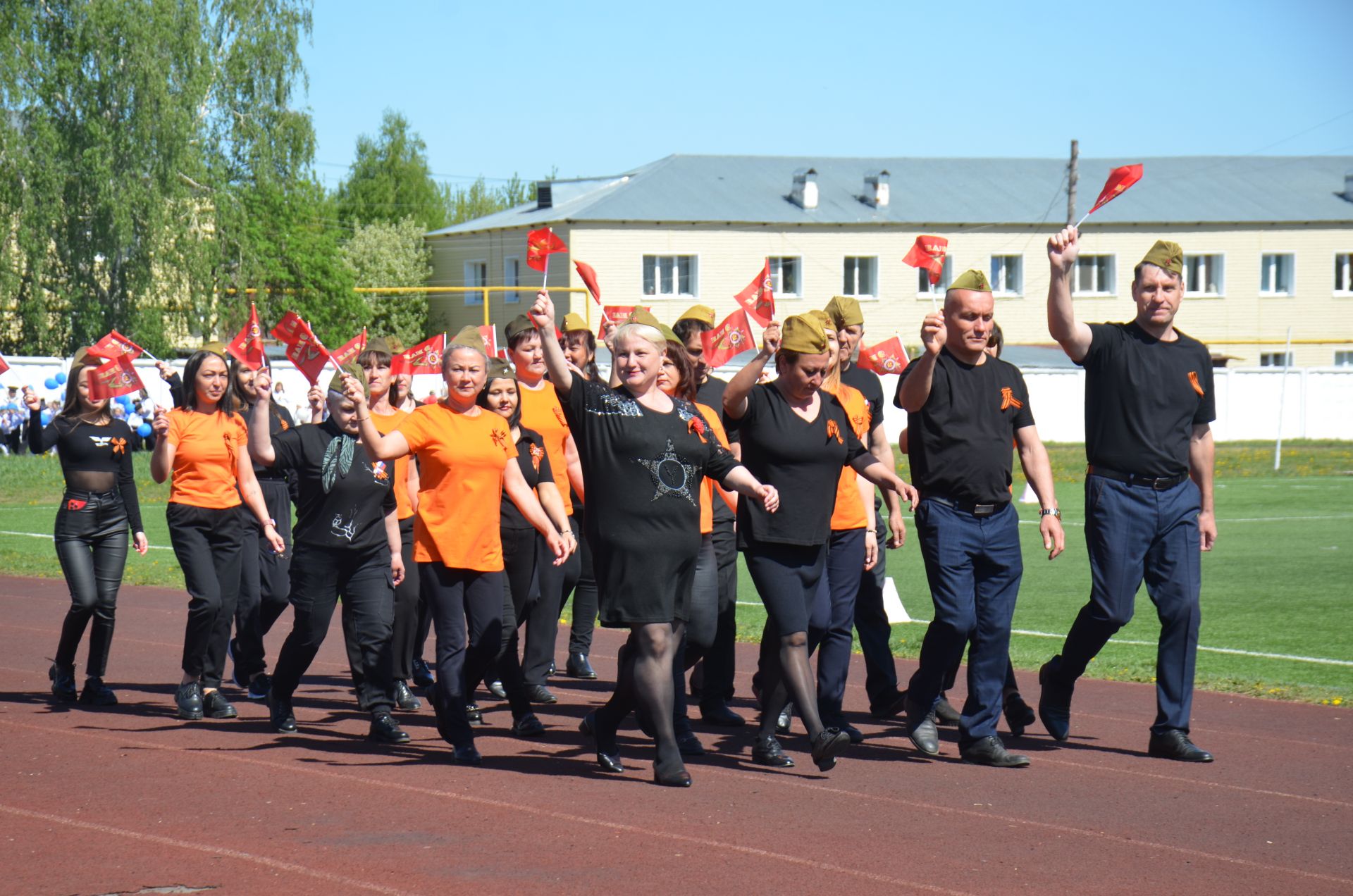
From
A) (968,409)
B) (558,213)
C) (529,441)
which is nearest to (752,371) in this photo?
(968,409)

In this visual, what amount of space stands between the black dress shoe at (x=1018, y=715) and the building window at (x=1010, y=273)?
5425 cm

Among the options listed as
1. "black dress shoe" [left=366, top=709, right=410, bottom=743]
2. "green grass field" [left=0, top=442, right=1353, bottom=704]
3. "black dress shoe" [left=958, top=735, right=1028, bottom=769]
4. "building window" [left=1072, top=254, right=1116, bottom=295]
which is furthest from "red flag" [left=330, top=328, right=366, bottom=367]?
"building window" [left=1072, top=254, right=1116, bottom=295]

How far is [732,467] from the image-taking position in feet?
22.7

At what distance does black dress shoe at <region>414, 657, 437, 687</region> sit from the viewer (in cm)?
967

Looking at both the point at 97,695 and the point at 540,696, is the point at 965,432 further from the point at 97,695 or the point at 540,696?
the point at 97,695

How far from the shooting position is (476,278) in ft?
221

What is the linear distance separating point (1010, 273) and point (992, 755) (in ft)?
186

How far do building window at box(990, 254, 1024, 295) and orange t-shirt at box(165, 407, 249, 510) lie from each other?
179 ft

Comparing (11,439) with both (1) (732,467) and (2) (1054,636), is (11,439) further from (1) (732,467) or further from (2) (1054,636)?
(1) (732,467)

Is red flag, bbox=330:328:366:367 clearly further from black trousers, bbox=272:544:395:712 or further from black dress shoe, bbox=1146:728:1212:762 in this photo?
black dress shoe, bbox=1146:728:1212:762

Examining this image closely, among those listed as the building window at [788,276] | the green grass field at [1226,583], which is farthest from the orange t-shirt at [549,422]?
the building window at [788,276]

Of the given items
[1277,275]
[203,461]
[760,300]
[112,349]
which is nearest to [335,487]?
[203,461]

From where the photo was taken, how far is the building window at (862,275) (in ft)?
197

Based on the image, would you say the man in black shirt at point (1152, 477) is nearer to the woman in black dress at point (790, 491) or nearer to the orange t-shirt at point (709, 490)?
the woman in black dress at point (790, 491)
